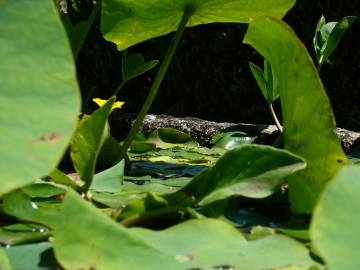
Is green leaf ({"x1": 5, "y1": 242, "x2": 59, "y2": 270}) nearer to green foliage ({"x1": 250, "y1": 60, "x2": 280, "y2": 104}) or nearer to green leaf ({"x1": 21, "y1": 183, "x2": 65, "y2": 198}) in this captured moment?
green leaf ({"x1": 21, "y1": 183, "x2": 65, "y2": 198})

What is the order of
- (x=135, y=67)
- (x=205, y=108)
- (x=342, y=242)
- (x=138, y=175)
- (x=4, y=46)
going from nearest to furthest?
1. (x=342, y=242)
2. (x=4, y=46)
3. (x=138, y=175)
4. (x=135, y=67)
5. (x=205, y=108)

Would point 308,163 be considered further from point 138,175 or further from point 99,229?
point 138,175

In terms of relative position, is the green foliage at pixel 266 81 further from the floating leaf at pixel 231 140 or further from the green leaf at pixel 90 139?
the green leaf at pixel 90 139

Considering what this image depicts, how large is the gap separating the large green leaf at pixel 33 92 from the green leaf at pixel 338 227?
0.63ft

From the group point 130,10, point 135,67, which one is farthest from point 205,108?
point 130,10

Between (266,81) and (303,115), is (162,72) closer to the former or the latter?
(266,81)

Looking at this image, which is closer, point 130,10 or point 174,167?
point 130,10

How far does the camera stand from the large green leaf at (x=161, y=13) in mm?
1125

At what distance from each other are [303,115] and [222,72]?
10.3 feet

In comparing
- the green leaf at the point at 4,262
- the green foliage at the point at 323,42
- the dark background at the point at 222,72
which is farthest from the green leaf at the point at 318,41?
the dark background at the point at 222,72

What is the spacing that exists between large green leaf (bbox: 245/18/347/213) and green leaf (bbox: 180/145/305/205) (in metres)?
0.05

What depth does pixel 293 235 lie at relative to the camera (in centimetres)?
71

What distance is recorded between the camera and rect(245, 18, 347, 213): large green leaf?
72 cm

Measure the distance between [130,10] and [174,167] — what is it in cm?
28
